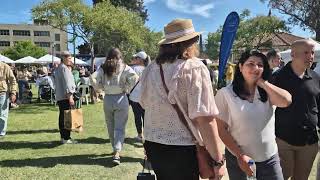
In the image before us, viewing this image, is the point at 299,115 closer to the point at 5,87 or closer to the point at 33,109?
the point at 5,87

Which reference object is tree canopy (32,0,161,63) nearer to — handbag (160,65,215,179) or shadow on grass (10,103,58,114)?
shadow on grass (10,103,58,114)

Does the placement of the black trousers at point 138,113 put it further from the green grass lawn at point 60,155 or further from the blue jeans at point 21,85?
the blue jeans at point 21,85

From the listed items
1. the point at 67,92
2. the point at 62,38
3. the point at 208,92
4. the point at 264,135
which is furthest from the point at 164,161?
the point at 62,38

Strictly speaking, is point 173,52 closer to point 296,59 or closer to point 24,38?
point 296,59

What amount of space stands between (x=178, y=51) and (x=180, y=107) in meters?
0.38

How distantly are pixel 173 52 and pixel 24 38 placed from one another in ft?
471

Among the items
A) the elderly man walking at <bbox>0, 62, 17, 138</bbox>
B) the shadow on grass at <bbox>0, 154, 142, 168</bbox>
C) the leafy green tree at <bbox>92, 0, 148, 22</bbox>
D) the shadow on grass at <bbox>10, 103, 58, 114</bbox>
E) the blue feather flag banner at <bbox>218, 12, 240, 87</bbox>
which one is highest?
the leafy green tree at <bbox>92, 0, 148, 22</bbox>

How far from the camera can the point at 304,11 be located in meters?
49.6

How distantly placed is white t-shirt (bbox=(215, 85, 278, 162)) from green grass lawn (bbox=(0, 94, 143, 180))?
3.08 metres

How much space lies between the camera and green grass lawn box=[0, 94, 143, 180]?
6559 millimetres

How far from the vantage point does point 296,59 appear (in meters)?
4.36

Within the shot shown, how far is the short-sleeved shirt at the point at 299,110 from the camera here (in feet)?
14.0

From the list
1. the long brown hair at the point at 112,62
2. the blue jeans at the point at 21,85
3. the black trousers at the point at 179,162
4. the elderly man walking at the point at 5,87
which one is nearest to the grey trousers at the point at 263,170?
the black trousers at the point at 179,162

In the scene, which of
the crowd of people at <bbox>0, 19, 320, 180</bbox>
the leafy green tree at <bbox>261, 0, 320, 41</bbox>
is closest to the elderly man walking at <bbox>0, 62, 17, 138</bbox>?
the crowd of people at <bbox>0, 19, 320, 180</bbox>
